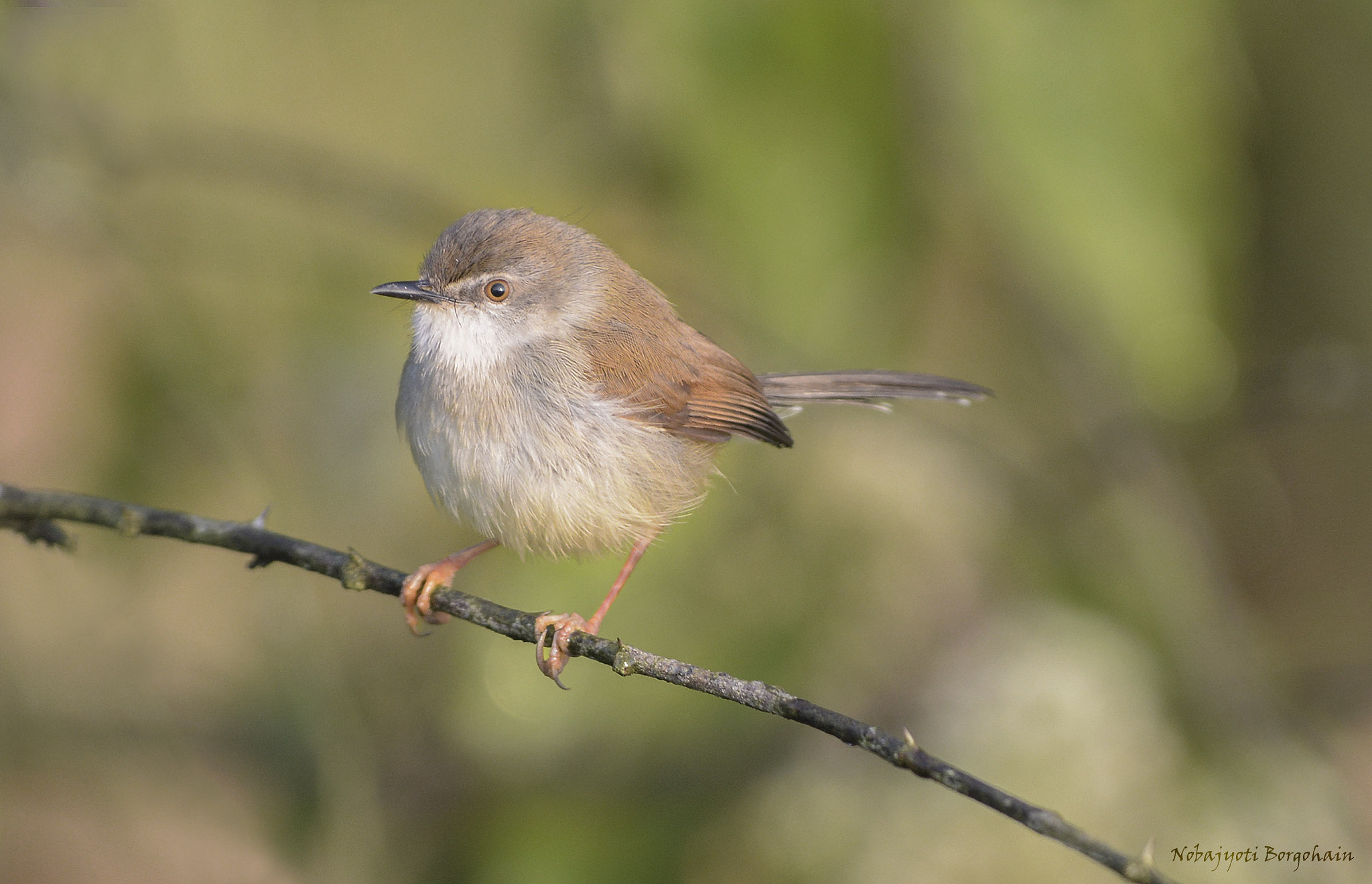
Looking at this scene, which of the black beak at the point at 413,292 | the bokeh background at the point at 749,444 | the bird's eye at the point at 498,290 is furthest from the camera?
the bird's eye at the point at 498,290

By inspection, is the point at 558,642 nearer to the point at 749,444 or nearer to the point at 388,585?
the point at 388,585

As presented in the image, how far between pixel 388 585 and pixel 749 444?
1645 millimetres

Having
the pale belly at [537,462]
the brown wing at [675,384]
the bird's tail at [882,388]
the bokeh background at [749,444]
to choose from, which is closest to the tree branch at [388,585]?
the pale belly at [537,462]

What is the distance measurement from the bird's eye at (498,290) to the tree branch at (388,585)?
1.35 meters

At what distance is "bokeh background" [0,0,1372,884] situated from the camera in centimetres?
264

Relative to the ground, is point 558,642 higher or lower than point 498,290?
lower

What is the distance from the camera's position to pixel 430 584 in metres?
3.37

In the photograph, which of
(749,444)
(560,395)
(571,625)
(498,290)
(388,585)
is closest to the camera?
(388,585)

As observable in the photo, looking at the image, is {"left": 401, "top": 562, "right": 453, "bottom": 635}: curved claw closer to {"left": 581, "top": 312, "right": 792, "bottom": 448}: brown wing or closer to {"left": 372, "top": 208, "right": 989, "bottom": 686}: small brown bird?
{"left": 372, "top": 208, "right": 989, "bottom": 686}: small brown bird

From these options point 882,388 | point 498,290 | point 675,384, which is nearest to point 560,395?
point 675,384

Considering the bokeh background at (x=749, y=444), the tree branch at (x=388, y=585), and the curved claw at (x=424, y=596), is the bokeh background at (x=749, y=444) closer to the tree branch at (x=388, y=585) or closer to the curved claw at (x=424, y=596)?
the curved claw at (x=424, y=596)

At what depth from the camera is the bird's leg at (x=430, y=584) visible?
3.35 meters

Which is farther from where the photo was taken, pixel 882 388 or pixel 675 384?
pixel 882 388

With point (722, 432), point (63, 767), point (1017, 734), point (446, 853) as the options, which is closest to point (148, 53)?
point (722, 432)
